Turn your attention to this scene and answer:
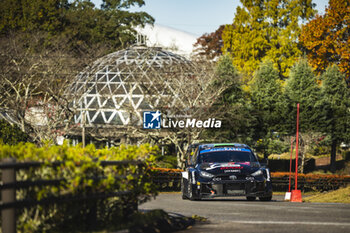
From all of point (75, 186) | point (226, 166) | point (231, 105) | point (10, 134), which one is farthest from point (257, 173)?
point (231, 105)

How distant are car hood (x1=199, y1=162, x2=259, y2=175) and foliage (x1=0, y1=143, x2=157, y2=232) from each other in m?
7.57

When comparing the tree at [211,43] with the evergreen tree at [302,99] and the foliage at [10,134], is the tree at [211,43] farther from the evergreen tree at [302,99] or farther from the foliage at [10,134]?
the foliage at [10,134]

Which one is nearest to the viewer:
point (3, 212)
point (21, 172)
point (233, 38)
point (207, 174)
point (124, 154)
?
point (3, 212)

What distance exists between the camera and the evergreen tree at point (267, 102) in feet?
151

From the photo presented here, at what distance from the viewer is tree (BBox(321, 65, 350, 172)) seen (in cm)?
4681

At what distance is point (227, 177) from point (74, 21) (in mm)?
55422

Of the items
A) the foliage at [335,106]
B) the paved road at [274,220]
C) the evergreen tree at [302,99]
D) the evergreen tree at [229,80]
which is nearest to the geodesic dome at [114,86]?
the evergreen tree at [229,80]

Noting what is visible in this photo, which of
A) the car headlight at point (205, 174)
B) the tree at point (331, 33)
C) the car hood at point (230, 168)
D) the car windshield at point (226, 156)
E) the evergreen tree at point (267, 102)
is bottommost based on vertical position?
the car headlight at point (205, 174)

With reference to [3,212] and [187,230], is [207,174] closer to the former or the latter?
[187,230]

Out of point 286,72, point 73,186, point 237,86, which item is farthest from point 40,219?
point 286,72

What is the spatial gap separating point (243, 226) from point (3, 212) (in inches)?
166

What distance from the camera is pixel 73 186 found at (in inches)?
297

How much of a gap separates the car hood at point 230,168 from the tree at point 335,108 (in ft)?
103

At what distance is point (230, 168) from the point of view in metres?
16.2
